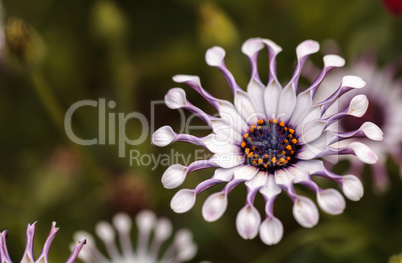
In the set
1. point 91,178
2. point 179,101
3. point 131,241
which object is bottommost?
point 131,241

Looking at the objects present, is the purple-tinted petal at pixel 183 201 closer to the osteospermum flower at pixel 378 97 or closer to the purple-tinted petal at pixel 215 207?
the purple-tinted petal at pixel 215 207

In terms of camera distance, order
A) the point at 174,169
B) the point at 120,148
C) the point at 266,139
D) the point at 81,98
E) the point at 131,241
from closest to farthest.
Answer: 1. the point at 174,169
2. the point at 266,139
3. the point at 131,241
4. the point at 120,148
5. the point at 81,98

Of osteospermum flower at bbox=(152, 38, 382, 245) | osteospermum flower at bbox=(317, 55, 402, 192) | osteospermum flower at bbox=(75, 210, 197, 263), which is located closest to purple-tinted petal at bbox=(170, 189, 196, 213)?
osteospermum flower at bbox=(152, 38, 382, 245)

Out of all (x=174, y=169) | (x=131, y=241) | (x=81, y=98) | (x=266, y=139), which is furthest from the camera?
(x=81, y=98)

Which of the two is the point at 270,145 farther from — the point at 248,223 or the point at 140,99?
the point at 140,99

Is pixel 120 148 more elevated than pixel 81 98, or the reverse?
pixel 81 98

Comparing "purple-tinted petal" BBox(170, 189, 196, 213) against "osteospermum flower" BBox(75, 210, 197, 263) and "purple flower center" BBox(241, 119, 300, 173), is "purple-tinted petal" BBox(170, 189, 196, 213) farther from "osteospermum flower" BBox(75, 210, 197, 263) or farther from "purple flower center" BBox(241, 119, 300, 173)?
"osteospermum flower" BBox(75, 210, 197, 263)

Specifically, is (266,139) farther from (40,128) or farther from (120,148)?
(40,128)

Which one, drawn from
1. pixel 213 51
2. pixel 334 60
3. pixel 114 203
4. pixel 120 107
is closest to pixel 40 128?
pixel 120 107

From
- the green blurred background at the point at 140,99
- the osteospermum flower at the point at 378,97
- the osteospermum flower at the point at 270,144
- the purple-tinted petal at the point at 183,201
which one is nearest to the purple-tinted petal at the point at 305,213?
the osteospermum flower at the point at 270,144
